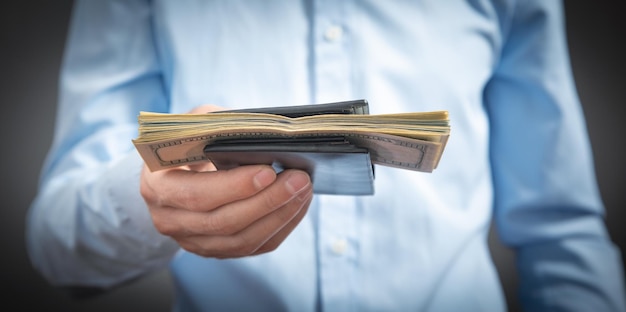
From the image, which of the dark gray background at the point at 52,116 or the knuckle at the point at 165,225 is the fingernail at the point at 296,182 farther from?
the dark gray background at the point at 52,116

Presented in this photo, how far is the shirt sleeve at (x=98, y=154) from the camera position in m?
0.63

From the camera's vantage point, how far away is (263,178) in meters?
0.40

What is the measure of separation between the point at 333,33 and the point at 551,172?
19.4 inches

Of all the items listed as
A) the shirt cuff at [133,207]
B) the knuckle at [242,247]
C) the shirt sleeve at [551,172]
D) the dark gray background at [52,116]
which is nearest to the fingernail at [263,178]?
the knuckle at [242,247]

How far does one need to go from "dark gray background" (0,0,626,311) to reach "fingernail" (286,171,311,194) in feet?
3.36

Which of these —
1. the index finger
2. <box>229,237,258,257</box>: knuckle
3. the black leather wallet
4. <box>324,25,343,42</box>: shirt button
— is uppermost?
<box>324,25,343,42</box>: shirt button

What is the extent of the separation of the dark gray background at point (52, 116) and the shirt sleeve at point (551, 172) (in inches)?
19.4

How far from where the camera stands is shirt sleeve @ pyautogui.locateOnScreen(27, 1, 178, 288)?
0.63 metres

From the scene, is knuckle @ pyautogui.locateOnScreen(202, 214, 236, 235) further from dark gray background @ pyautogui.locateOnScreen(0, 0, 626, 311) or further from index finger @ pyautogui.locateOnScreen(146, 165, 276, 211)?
dark gray background @ pyautogui.locateOnScreen(0, 0, 626, 311)

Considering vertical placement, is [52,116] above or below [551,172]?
above

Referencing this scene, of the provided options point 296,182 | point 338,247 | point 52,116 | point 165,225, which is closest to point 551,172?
point 338,247

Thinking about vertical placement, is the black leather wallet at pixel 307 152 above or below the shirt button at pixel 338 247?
above

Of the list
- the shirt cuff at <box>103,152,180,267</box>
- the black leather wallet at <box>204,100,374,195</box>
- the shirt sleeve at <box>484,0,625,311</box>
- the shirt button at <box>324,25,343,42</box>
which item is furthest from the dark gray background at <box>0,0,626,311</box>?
the black leather wallet at <box>204,100,374,195</box>

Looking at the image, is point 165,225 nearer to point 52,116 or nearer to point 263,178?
point 263,178
